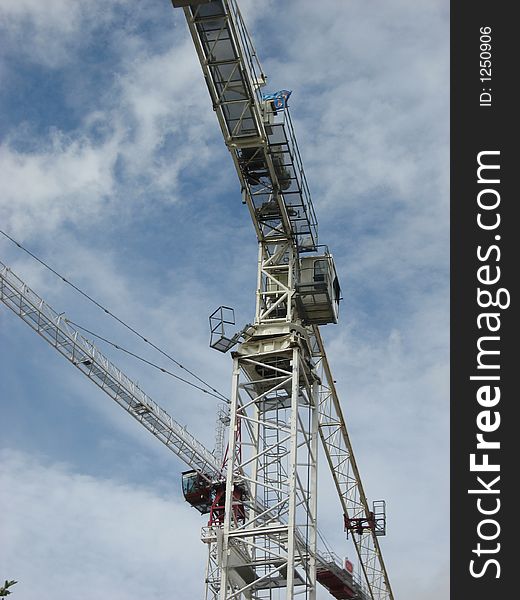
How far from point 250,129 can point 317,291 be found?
22.2ft

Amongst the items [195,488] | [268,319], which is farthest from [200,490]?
[268,319]

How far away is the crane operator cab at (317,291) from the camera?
117 ft

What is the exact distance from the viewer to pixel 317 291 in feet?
117

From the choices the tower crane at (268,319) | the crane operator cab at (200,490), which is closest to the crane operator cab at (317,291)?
the tower crane at (268,319)

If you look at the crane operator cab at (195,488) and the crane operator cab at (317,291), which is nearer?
the crane operator cab at (317,291)

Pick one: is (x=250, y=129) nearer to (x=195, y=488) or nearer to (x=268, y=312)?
(x=268, y=312)

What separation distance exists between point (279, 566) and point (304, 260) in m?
12.3

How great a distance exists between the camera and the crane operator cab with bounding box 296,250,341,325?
35781 mm

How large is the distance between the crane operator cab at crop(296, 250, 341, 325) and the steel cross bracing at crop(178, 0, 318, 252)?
75 centimetres

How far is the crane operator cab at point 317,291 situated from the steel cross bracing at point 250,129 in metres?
0.75

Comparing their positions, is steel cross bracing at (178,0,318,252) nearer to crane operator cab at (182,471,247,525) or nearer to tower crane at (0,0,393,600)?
tower crane at (0,0,393,600)

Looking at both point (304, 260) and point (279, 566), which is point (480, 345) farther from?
point (304, 260)

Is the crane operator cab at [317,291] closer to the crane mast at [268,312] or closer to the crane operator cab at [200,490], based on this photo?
the crane mast at [268,312]

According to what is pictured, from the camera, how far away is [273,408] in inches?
1398
